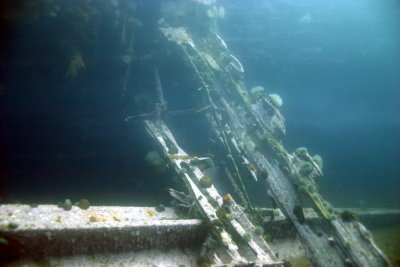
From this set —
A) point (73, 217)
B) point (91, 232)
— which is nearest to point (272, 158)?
point (91, 232)

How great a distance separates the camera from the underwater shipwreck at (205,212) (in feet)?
14.5

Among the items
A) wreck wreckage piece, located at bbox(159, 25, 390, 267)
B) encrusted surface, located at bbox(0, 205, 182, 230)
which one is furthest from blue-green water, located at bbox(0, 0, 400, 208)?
encrusted surface, located at bbox(0, 205, 182, 230)

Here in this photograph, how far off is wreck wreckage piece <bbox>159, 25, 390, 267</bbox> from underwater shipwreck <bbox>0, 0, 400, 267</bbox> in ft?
0.08

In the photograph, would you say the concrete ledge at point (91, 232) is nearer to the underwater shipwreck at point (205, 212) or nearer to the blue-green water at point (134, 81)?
the underwater shipwreck at point (205, 212)

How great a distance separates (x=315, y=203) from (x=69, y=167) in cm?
772

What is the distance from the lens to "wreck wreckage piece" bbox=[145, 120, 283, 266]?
5.04m

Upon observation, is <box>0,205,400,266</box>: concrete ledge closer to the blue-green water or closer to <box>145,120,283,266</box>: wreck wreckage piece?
<box>145,120,283,266</box>: wreck wreckage piece

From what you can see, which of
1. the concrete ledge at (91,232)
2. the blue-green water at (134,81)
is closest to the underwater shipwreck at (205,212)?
the concrete ledge at (91,232)

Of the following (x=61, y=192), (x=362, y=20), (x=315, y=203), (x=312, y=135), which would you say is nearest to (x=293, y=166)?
(x=315, y=203)

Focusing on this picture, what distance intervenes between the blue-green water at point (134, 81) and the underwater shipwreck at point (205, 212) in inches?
14.1

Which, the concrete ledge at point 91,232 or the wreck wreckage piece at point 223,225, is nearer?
the concrete ledge at point 91,232

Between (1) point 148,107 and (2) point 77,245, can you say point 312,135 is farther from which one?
(2) point 77,245

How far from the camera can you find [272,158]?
7.39 m

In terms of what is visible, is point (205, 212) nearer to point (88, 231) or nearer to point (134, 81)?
point (88, 231)
